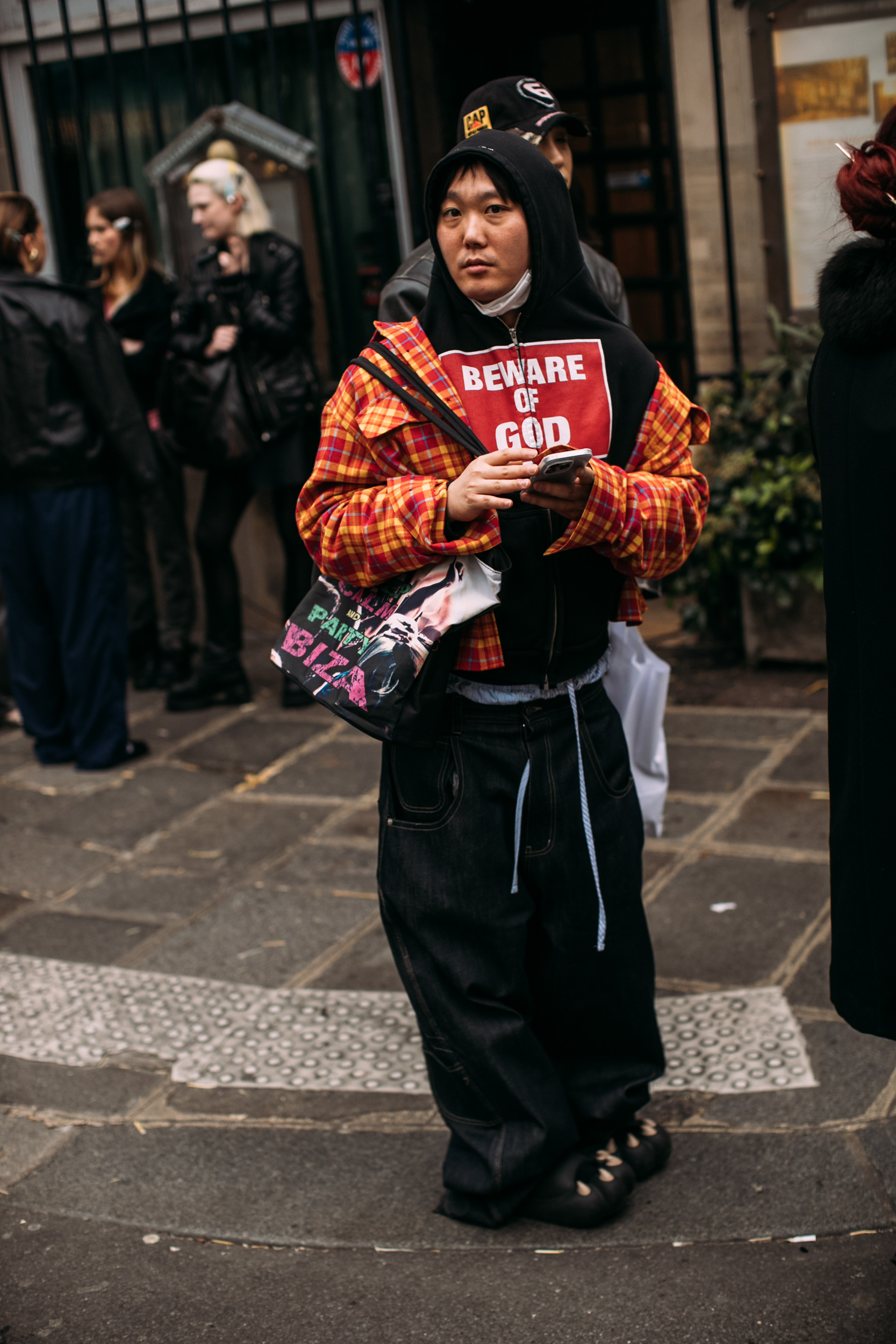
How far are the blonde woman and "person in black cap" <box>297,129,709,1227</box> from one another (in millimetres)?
3169

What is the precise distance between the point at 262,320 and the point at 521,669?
3396 millimetres

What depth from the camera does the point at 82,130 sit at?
22.4 feet

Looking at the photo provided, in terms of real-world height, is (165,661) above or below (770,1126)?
above

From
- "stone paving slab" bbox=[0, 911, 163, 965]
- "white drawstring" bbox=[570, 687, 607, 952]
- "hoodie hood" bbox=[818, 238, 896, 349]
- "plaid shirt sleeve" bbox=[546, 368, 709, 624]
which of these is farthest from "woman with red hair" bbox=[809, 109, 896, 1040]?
"stone paving slab" bbox=[0, 911, 163, 965]

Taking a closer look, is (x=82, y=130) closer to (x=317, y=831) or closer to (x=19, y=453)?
(x=19, y=453)

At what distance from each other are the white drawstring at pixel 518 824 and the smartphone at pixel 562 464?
1.82 feet

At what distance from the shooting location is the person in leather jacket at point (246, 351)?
5.57 meters

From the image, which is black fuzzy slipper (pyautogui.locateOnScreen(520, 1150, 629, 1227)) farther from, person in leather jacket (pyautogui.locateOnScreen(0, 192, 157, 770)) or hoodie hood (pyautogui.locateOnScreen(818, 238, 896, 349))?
person in leather jacket (pyautogui.locateOnScreen(0, 192, 157, 770))

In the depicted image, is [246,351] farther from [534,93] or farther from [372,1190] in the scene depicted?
[372,1190]

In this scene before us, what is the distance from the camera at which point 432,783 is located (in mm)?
2545

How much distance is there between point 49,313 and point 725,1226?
378cm

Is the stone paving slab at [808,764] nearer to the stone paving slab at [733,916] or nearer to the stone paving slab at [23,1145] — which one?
the stone paving slab at [733,916]

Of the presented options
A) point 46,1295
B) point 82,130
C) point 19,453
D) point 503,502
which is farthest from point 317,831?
point 82,130

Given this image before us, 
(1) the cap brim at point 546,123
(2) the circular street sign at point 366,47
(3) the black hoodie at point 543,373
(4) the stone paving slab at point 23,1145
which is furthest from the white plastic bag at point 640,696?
(2) the circular street sign at point 366,47
